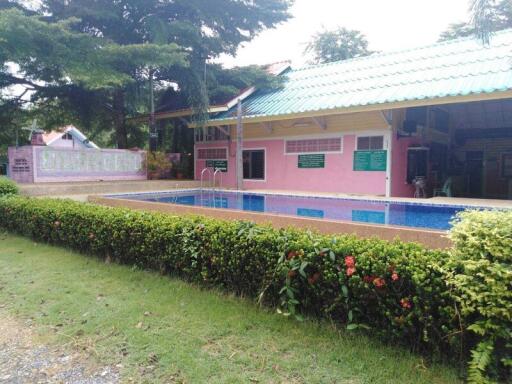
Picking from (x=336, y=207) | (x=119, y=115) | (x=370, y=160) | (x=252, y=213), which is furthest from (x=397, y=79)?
(x=119, y=115)

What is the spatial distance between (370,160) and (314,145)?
2058 millimetres

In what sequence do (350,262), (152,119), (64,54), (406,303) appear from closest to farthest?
1. (406,303)
2. (350,262)
3. (64,54)
4. (152,119)

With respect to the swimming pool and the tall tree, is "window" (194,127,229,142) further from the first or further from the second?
the swimming pool

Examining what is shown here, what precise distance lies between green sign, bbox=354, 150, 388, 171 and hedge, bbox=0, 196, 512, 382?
822cm

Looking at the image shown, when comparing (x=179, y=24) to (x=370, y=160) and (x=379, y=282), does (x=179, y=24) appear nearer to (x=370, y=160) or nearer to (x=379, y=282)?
(x=370, y=160)

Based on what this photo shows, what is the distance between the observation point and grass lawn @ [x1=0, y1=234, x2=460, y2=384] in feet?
8.36

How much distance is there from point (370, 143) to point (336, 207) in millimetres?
3437

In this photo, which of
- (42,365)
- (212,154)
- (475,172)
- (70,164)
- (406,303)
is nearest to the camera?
(406,303)

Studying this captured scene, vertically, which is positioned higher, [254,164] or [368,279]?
[254,164]

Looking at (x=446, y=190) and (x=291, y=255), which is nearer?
(x=291, y=255)

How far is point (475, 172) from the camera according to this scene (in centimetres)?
1499

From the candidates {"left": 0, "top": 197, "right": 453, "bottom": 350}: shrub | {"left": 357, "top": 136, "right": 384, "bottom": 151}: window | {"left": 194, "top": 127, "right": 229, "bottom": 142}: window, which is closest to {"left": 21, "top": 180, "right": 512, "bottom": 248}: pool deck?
{"left": 0, "top": 197, "right": 453, "bottom": 350}: shrub

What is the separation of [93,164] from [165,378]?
11.0 m

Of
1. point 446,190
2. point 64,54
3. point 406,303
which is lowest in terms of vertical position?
point 406,303
